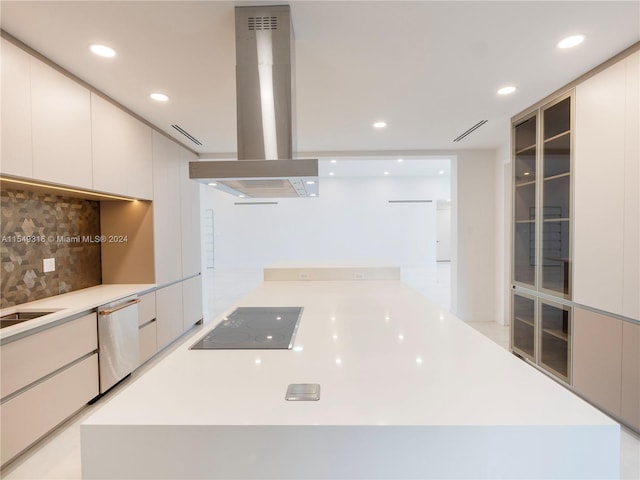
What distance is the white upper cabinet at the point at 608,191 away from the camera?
6.45 ft

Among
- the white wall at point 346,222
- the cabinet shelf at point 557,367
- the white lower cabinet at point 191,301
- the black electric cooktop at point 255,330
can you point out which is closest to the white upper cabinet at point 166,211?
the white lower cabinet at point 191,301

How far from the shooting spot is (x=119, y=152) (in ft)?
9.02

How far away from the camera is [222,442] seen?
0.80m

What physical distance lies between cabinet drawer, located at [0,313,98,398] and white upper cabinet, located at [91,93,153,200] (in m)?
1.06

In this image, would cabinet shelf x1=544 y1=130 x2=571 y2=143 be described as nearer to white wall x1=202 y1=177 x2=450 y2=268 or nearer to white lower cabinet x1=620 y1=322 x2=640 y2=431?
white lower cabinet x1=620 y1=322 x2=640 y2=431

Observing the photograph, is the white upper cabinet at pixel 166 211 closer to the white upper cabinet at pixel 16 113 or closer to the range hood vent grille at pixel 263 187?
the white upper cabinet at pixel 16 113

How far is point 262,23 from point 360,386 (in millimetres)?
1716

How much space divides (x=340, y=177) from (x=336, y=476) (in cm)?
A: 891

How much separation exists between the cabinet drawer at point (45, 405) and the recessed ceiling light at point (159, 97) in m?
2.10

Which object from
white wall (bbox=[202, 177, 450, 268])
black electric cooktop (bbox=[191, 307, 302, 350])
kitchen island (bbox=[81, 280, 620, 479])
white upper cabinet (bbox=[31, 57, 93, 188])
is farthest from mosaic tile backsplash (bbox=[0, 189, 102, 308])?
white wall (bbox=[202, 177, 450, 268])

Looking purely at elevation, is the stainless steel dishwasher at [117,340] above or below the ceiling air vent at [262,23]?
below

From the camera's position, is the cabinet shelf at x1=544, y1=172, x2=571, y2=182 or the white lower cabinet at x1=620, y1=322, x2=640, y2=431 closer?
the white lower cabinet at x1=620, y1=322, x2=640, y2=431

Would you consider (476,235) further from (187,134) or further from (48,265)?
(48,265)

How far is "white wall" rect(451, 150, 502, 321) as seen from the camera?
450 centimetres
